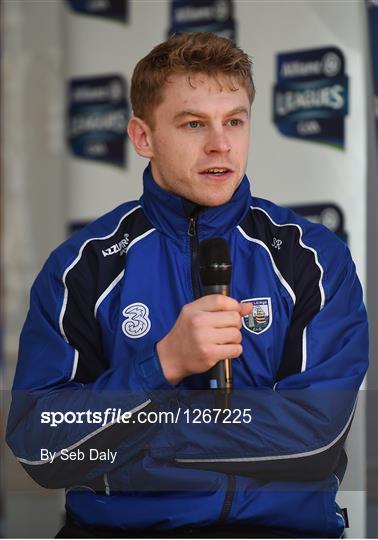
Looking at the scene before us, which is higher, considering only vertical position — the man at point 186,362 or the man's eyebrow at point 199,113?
the man's eyebrow at point 199,113

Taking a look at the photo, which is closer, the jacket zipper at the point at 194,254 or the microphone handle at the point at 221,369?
the microphone handle at the point at 221,369

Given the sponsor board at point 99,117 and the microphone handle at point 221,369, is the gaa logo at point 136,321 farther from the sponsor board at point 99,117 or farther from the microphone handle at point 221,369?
the sponsor board at point 99,117

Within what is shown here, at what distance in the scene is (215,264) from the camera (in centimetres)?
150

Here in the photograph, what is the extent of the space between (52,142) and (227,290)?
1268mm

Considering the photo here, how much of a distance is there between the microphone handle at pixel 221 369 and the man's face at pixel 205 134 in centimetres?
25

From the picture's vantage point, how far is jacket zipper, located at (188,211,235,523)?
5.25ft

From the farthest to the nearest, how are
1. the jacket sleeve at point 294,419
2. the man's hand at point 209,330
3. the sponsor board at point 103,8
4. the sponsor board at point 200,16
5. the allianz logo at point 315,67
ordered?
the sponsor board at point 103,8
the sponsor board at point 200,16
the allianz logo at point 315,67
the jacket sleeve at point 294,419
the man's hand at point 209,330

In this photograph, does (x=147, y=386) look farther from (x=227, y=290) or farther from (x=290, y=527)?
(x=290, y=527)

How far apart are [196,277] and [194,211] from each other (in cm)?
12

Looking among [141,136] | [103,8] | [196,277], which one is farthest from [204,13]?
[196,277]

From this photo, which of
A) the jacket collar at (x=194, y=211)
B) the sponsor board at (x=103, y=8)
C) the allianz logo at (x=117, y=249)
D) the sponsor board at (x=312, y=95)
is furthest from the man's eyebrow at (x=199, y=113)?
the sponsor board at (x=103, y=8)

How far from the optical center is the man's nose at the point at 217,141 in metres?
1.66

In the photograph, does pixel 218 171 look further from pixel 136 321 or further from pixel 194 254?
pixel 136 321

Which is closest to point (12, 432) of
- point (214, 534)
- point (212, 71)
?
point (214, 534)
